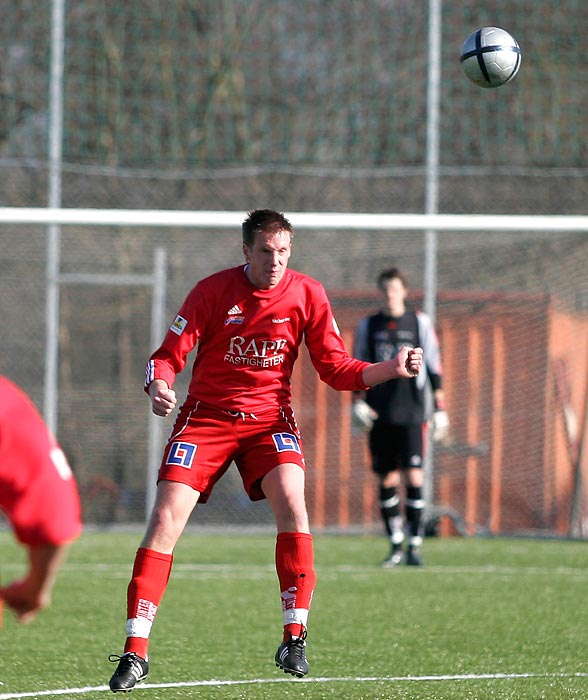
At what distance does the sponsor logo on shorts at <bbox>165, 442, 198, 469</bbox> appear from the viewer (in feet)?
17.4

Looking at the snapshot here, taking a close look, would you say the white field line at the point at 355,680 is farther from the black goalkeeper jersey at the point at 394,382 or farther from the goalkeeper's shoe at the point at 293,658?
the black goalkeeper jersey at the point at 394,382

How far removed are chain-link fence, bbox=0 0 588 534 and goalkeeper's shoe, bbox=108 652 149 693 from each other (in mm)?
8246

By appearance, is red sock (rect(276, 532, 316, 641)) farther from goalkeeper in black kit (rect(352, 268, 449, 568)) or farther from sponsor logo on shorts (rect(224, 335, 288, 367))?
goalkeeper in black kit (rect(352, 268, 449, 568))

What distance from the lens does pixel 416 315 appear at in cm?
1006

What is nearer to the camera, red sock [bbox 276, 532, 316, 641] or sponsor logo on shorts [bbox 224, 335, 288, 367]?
red sock [bbox 276, 532, 316, 641]

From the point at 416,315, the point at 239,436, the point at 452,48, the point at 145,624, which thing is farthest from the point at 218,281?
the point at 452,48

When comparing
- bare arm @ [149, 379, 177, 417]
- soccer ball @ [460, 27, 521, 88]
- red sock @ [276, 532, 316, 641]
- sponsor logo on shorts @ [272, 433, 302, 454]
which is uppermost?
soccer ball @ [460, 27, 521, 88]

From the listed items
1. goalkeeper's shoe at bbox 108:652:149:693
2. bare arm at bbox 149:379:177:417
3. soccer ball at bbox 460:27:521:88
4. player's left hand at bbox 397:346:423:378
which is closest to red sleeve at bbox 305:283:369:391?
player's left hand at bbox 397:346:423:378

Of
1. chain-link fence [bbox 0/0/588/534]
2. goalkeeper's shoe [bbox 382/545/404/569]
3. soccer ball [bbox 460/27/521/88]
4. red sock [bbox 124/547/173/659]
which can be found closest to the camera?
red sock [bbox 124/547/173/659]

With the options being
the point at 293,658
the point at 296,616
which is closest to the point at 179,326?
the point at 296,616

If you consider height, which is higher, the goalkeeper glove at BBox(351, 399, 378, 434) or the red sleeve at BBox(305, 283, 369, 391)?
the goalkeeper glove at BBox(351, 399, 378, 434)

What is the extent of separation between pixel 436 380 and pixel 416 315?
498mm

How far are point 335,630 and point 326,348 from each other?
1808mm

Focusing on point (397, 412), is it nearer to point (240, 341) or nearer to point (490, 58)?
point (490, 58)
